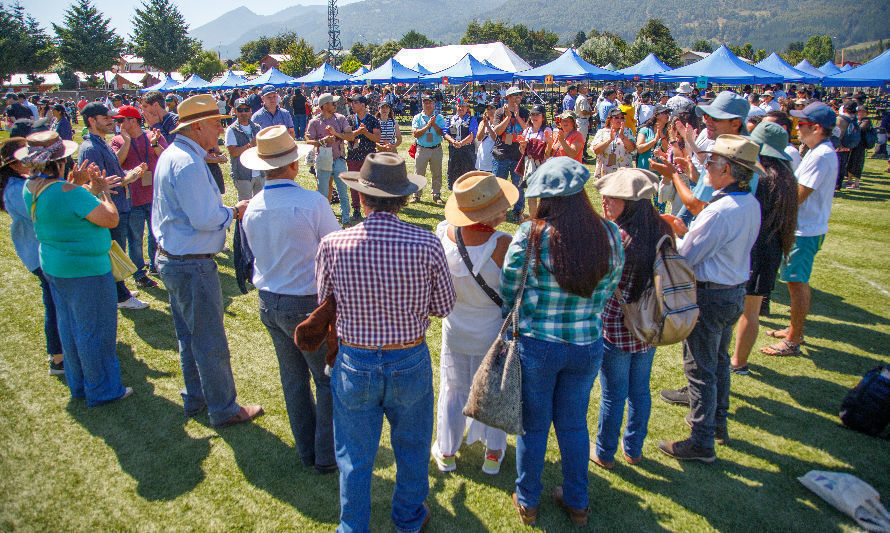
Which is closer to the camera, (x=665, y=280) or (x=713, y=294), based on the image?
(x=665, y=280)

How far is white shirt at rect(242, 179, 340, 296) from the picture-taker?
Result: 2768 millimetres

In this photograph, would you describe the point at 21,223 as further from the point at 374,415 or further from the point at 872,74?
the point at 872,74

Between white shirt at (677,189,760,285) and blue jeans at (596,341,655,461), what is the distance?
0.66 m

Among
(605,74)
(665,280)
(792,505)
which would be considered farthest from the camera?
(605,74)

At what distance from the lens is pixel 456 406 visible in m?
3.21

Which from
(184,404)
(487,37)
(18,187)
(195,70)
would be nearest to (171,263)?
(184,404)

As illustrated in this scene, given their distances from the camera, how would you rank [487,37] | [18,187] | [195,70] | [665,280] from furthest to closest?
[487,37] < [195,70] < [18,187] < [665,280]

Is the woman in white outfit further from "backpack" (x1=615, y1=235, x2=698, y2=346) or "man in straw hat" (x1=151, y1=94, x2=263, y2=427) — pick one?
"man in straw hat" (x1=151, y1=94, x2=263, y2=427)

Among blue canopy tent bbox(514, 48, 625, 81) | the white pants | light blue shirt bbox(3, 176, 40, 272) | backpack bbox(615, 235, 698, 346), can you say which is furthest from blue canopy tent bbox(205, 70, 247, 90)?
backpack bbox(615, 235, 698, 346)

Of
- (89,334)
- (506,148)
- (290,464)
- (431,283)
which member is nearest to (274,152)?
(431,283)

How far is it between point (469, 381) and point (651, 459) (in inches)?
57.9

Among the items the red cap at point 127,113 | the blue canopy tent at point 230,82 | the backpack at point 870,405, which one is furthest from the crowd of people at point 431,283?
the blue canopy tent at point 230,82

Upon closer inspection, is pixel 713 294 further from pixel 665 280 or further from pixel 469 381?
pixel 469 381

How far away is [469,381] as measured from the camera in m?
3.15
